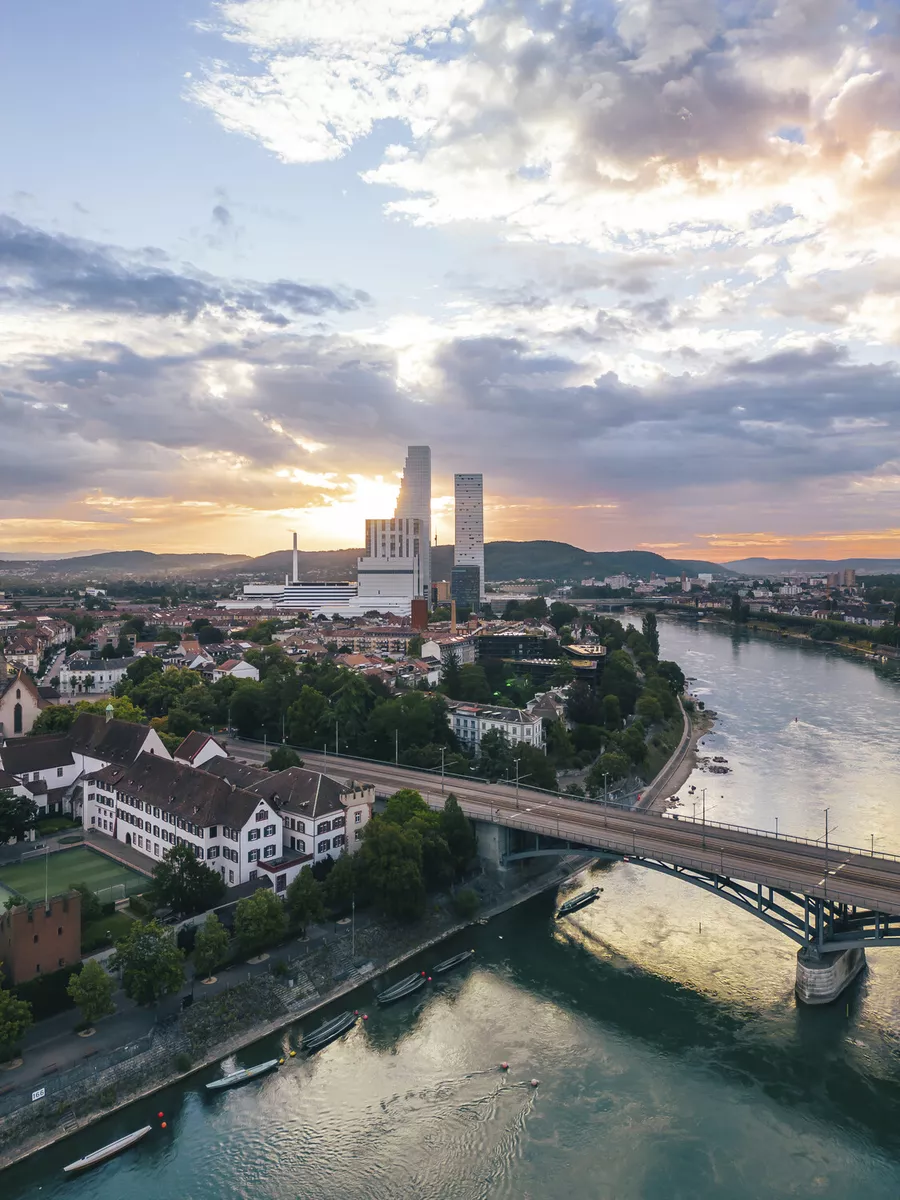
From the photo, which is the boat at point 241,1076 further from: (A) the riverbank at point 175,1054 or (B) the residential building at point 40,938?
(B) the residential building at point 40,938

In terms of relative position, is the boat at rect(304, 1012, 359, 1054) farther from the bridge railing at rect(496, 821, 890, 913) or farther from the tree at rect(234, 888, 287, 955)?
the bridge railing at rect(496, 821, 890, 913)

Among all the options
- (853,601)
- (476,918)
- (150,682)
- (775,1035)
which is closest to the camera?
(775,1035)

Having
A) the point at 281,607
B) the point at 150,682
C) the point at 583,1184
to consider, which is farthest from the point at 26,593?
the point at 583,1184

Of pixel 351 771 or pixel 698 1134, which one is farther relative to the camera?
pixel 351 771

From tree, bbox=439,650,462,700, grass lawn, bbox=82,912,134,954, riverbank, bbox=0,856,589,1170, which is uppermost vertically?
tree, bbox=439,650,462,700

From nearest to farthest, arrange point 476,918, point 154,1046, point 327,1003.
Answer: point 154,1046
point 327,1003
point 476,918

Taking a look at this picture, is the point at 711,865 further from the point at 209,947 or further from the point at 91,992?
Result: the point at 91,992

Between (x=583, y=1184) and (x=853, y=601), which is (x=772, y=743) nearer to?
(x=583, y=1184)

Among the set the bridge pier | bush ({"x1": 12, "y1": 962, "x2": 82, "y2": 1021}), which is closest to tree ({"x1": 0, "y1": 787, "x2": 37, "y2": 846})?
bush ({"x1": 12, "y1": 962, "x2": 82, "y2": 1021})
